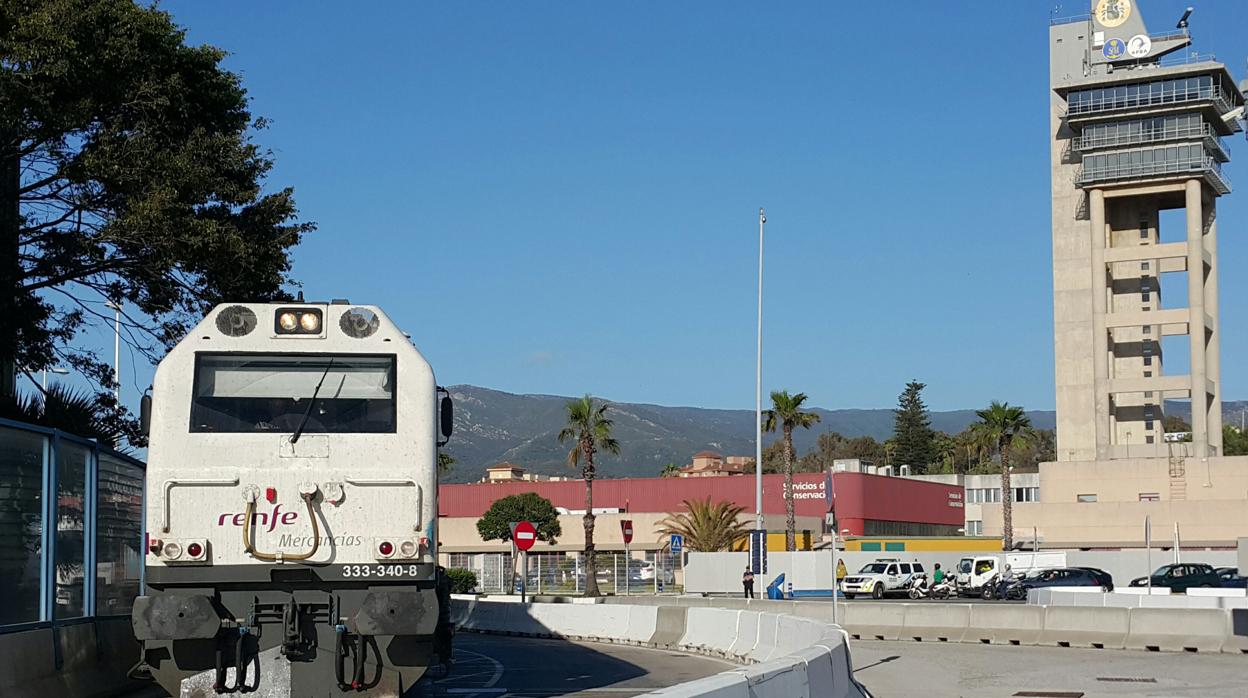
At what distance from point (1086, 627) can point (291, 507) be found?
18.1 m

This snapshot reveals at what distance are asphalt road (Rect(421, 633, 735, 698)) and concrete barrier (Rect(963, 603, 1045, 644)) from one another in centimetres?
656

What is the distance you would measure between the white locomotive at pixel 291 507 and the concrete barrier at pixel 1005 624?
1722cm

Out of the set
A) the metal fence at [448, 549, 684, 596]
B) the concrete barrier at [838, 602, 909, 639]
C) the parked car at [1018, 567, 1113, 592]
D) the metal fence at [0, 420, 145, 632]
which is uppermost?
the metal fence at [0, 420, 145, 632]

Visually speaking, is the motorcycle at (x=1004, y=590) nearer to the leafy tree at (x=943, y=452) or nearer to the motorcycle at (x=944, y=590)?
the motorcycle at (x=944, y=590)

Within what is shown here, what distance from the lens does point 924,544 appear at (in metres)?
81.0

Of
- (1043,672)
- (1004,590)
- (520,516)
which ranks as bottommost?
(1004,590)

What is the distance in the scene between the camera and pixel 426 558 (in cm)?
1263

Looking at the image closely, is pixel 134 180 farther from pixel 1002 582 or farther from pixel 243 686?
pixel 1002 582

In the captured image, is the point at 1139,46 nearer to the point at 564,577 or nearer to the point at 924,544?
the point at 924,544

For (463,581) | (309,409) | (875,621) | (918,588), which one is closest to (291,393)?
(309,409)

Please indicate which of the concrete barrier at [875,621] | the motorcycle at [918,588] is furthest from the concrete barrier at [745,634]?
the motorcycle at [918,588]

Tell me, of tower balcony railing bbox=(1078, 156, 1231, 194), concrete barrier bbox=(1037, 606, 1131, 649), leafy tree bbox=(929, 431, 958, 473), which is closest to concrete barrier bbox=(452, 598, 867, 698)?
concrete barrier bbox=(1037, 606, 1131, 649)

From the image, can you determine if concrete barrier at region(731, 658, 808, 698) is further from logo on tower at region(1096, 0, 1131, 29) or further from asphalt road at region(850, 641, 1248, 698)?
logo on tower at region(1096, 0, 1131, 29)

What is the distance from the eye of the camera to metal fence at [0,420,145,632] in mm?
12898
